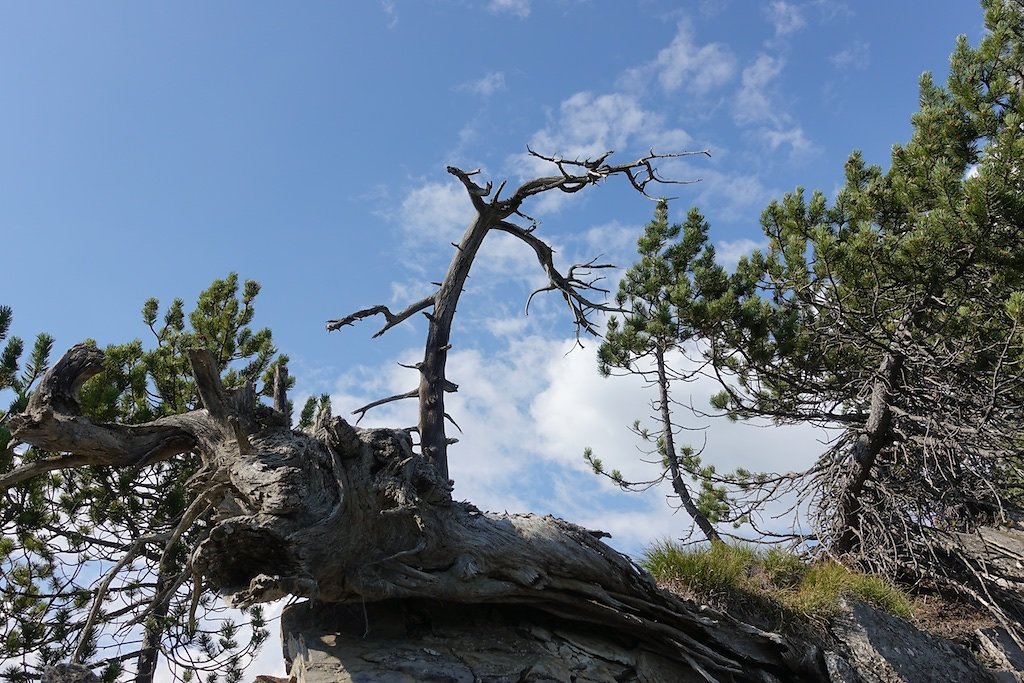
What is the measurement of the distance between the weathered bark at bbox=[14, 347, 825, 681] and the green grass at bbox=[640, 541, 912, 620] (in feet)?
3.34

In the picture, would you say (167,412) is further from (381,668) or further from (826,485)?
(826,485)

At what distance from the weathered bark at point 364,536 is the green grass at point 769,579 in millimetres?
1020

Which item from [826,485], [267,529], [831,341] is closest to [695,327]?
[831,341]

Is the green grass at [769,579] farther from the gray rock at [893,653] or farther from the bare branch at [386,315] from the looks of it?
the bare branch at [386,315]

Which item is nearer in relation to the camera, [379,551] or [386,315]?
[379,551]

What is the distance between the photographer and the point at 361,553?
381 cm

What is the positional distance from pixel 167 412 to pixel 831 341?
7.85m

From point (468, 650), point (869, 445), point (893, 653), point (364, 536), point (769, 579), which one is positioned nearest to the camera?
point (364, 536)

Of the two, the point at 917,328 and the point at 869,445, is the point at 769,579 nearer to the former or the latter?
the point at 869,445

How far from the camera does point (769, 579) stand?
21.5 ft

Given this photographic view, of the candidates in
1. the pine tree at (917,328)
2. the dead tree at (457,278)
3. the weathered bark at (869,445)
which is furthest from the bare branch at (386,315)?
the weathered bark at (869,445)

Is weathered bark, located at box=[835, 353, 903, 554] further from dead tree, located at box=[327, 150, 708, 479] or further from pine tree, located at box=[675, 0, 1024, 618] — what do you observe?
dead tree, located at box=[327, 150, 708, 479]

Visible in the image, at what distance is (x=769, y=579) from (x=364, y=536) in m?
4.39

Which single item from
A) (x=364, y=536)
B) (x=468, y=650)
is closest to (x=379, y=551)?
(x=364, y=536)
